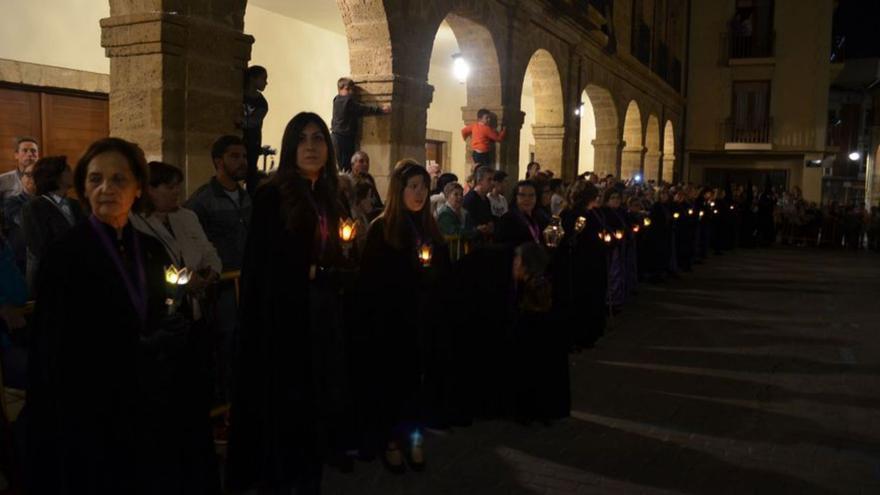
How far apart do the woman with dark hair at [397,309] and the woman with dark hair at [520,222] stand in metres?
1.41

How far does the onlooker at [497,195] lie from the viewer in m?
7.69

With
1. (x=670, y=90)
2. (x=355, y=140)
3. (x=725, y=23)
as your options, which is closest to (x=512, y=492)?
(x=355, y=140)

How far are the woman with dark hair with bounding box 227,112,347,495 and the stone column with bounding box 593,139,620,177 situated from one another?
14374 mm

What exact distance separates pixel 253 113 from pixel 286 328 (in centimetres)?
342

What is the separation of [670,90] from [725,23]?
5984 millimetres

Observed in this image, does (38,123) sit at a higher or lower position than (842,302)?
higher

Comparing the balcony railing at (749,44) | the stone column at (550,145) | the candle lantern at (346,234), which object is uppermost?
the balcony railing at (749,44)

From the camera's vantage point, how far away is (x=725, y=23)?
2831cm

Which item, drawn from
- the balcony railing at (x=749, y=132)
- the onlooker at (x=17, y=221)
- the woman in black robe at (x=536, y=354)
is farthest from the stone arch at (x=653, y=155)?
the onlooker at (x=17, y=221)

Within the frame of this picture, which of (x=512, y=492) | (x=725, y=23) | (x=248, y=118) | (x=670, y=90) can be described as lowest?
(x=512, y=492)

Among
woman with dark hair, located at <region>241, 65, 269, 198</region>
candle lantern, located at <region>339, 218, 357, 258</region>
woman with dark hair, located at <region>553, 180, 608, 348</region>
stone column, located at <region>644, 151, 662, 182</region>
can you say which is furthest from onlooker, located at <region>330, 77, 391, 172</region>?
stone column, located at <region>644, 151, 662, 182</region>

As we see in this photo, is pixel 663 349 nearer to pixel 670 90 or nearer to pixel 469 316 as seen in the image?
pixel 469 316

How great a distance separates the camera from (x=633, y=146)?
20688 millimetres

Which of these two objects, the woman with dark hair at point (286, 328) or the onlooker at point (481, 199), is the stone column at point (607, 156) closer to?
the onlooker at point (481, 199)
